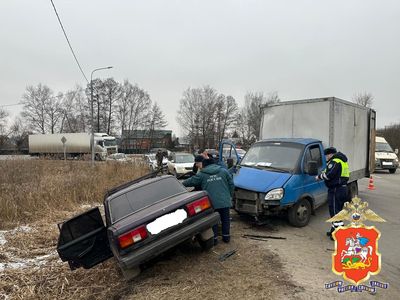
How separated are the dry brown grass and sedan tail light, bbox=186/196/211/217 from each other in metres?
5.20

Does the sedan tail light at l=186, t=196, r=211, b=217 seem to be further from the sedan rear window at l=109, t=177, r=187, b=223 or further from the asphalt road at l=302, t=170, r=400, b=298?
the asphalt road at l=302, t=170, r=400, b=298

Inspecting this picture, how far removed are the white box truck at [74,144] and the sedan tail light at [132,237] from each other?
3494 centimetres

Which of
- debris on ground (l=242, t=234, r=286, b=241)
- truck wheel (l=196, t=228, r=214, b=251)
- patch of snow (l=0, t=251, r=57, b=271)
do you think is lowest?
patch of snow (l=0, t=251, r=57, b=271)

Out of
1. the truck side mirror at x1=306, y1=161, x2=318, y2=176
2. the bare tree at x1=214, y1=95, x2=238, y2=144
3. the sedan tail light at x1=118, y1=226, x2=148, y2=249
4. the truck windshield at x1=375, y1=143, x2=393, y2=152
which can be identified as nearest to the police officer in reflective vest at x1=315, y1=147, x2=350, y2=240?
the truck side mirror at x1=306, y1=161, x2=318, y2=176

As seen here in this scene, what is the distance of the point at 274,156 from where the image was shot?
25.5 ft

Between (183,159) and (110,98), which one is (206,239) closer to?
(183,159)

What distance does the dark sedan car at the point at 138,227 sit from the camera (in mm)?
4164

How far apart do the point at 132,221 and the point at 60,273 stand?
1.68 meters

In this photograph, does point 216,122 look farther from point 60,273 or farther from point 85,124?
point 60,273

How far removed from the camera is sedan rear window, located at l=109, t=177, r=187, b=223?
4891mm

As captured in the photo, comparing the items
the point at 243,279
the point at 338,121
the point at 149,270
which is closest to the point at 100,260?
the point at 149,270

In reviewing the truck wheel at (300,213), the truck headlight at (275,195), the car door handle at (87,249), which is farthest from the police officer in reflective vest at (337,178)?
the car door handle at (87,249)

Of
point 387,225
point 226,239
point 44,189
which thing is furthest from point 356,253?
point 44,189

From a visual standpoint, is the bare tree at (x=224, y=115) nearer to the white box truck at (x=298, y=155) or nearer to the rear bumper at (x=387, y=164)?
the rear bumper at (x=387, y=164)
